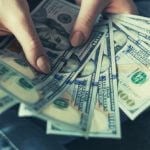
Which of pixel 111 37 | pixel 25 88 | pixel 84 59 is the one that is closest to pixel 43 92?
pixel 25 88

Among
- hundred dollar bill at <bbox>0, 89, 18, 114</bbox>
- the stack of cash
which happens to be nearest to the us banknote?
the stack of cash

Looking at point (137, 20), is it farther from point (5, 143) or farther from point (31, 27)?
point (5, 143)

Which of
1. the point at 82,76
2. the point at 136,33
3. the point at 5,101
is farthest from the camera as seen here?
the point at 136,33

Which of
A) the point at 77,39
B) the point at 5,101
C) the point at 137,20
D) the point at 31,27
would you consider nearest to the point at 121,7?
the point at 137,20

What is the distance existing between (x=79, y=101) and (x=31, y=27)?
8.2 inches

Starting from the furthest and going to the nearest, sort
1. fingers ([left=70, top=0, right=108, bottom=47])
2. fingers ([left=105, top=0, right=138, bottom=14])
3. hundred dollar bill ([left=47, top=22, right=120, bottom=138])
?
fingers ([left=105, top=0, right=138, bottom=14]), fingers ([left=70, top=0, right=108, bottom=47]), hundred dollar bill ([left=47, top=22, right=120, bottom=138])

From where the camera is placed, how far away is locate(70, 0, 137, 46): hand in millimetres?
1070

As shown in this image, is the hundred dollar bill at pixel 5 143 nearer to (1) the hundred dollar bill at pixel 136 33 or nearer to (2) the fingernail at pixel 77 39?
(2) the fingernail at pixel 77 39

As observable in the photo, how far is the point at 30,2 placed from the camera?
125 cm

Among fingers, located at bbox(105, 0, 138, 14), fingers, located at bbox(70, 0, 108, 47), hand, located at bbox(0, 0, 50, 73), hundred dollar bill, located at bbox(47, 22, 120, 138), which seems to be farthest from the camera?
fingers, located at bbox(105, 0, 138, 14)

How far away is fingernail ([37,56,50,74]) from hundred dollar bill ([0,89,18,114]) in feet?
0.36

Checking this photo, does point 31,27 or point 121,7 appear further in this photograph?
point 121,7

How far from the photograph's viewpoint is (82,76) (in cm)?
104

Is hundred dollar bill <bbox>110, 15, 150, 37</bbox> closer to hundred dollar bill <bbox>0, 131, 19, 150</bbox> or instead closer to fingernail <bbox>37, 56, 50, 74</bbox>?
fingernail <bbox>37, 56, 50, 74</bbox>
